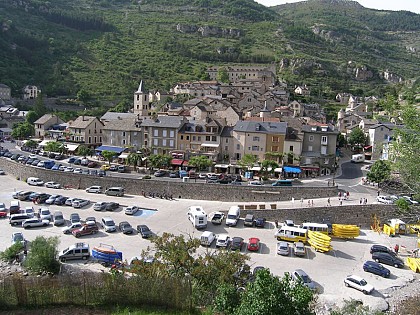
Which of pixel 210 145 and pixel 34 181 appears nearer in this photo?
pixel 34 181

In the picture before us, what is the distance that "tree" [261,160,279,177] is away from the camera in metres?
46.5

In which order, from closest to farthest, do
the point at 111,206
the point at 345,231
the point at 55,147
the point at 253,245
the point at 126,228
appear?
the point at 253,245, the point at 126,228, the point at 345,231, the point at 111,206, the point at 55,147

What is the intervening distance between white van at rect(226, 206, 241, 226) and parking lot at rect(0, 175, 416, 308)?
547mm

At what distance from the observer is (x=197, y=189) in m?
42.9

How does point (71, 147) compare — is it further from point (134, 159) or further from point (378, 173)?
point (378, 173)

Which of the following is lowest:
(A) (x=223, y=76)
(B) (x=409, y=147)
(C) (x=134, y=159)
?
(C) (x=134, y=159)

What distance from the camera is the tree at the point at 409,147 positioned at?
800 inches

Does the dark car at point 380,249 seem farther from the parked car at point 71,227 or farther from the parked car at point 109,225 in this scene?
the parked car at point 71,227

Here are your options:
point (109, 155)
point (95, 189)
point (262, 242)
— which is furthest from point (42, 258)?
point (109, 155)

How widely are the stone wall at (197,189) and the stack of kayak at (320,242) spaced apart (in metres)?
9.12

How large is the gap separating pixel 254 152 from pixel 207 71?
80.0m

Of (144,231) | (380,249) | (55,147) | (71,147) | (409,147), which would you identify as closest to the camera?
(409,147)

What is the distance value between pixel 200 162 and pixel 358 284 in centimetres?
2736

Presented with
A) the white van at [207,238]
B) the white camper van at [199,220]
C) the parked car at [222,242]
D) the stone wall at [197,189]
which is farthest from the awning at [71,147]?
the parked car at [222,242]
